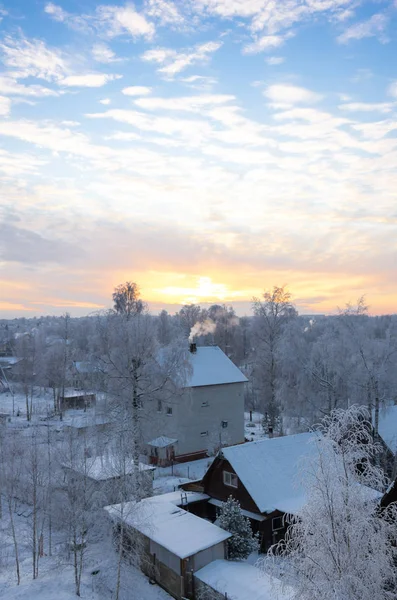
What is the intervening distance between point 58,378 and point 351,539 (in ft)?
160

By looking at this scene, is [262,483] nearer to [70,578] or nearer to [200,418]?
[70,578]

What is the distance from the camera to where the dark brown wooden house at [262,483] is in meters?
19.1

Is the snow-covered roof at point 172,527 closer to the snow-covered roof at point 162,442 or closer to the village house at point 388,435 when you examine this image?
the snow-covered roof at point 162,442

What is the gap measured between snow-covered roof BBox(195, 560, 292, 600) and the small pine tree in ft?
1.23

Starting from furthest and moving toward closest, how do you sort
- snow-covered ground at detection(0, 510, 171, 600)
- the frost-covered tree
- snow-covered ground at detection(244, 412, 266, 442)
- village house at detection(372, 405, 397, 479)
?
snow-covered ground at detection(244, 412, 266, 442), village house at detection(372, 405, 397, 479), snow-covered ground at detection(0, 510, 171, 600), the frost-covered tree

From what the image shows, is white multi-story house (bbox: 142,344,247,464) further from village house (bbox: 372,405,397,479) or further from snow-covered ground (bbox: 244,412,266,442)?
village house (bbox: 372,405,397,479)

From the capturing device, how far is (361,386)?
28453 millimetres

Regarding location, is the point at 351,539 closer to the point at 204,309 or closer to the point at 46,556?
the point at 46,556

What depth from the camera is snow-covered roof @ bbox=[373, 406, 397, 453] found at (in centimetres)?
2762

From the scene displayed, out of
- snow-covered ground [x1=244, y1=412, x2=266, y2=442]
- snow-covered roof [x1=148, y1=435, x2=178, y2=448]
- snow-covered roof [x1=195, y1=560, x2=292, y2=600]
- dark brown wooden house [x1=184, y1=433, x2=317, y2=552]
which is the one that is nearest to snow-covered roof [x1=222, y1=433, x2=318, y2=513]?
dark brown wooden house [x1=184, y1=433, x2=317, y2=552]

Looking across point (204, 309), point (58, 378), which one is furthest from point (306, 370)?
point (204, 309)

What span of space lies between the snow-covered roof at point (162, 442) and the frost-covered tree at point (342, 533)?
21.3 m

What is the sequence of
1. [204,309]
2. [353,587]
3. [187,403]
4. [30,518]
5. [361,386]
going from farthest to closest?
[204,309], [187,403], [361,386], [30,518], [353,587]

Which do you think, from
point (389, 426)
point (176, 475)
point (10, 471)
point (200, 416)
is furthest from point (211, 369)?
point (10, 471)
